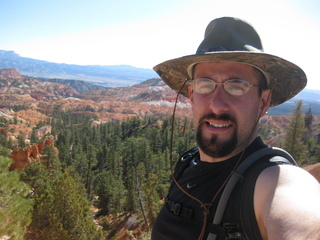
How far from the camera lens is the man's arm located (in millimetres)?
951

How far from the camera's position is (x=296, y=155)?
1994 centimetres

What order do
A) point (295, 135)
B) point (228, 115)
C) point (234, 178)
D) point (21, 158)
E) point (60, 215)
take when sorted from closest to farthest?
point (234, 178), point (228, 115), point (60, 215), point (295, 135), point (21, 158)

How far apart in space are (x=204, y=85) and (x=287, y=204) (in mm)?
920

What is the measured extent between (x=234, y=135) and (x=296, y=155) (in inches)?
859

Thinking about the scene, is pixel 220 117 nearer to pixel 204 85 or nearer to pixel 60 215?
pixel 204 85

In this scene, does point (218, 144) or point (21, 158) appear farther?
point (21, 158)

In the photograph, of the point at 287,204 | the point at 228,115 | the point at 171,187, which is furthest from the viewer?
the point at 171,187

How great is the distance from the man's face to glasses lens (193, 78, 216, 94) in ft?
0.09

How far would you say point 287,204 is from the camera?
1.03 m

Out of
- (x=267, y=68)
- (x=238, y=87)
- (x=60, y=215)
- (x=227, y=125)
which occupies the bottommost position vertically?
(x=60, y=215)

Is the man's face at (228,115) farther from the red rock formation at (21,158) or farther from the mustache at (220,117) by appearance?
the red rock formation at (21,158)

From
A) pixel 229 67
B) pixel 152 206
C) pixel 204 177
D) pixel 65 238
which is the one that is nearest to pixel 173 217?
pixel 204 177

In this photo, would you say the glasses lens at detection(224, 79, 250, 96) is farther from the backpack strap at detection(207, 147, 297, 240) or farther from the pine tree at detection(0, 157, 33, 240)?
the pine tree at detection(0, 157, 33, 240)

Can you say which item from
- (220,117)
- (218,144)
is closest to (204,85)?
(220,117)
